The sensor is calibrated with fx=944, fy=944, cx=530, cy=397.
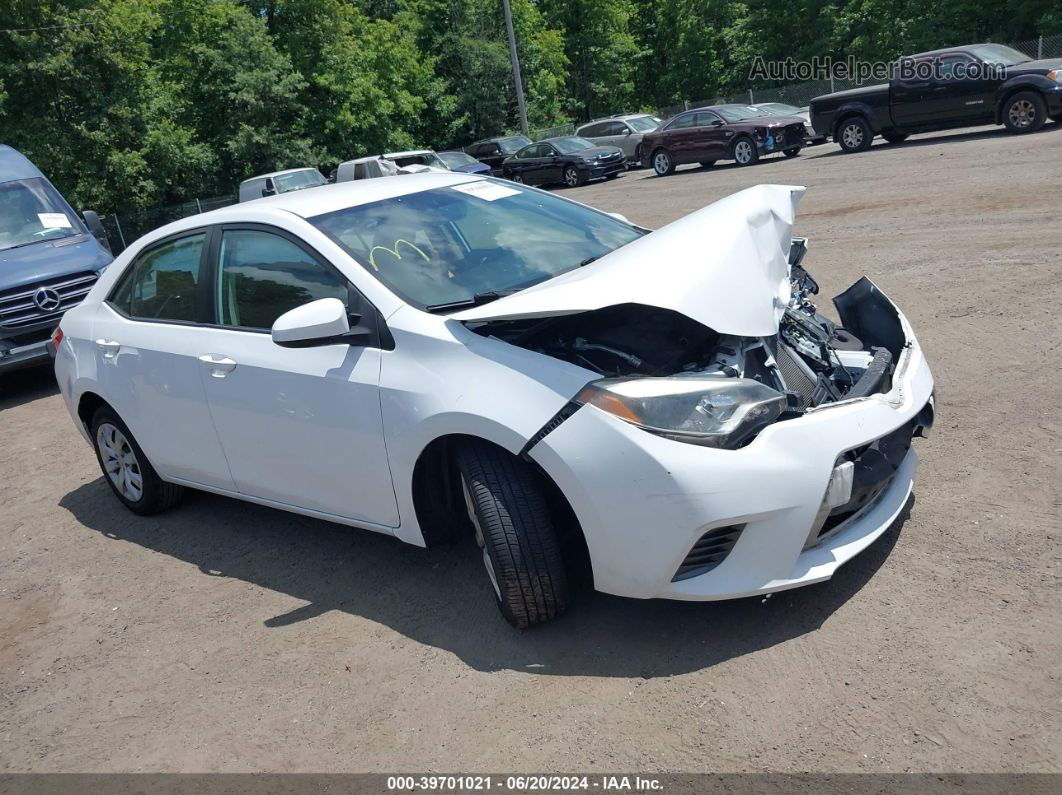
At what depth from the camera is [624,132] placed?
29.0 m

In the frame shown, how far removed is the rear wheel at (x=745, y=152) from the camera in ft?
73.2

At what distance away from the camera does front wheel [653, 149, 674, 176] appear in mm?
24391

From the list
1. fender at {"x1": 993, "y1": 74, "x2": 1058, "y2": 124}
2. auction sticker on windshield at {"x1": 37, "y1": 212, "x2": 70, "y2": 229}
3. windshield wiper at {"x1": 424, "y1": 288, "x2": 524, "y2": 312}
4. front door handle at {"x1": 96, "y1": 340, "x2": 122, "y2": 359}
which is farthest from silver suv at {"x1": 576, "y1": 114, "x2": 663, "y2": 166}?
windshield wiper at {"x1": 424, "y1": 288, "x2": 524, "y2": 312}

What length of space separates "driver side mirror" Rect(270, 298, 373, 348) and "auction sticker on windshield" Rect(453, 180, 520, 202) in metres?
1.31

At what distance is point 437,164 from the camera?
27.3m

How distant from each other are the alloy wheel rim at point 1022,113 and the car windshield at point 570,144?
40.0 feet

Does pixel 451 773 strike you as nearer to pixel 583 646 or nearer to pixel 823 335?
pixel 583 646

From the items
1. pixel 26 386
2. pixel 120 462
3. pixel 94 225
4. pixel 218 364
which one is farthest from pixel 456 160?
pixel 218 364

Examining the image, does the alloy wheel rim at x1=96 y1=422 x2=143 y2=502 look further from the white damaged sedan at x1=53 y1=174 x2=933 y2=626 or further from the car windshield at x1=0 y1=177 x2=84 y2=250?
the car windshield at x1=0 y1=177 x2=84 y2=250

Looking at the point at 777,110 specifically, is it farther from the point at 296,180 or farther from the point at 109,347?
the point at 109,347

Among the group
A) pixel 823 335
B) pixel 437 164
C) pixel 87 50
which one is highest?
Result: pixel 87 50

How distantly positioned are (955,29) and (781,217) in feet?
115

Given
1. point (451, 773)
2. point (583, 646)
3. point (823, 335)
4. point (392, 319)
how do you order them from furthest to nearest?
point (823, 335) → point (392, 319) → point (583, 646) → point (451, 773)

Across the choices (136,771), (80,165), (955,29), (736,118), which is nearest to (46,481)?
(136,771)
